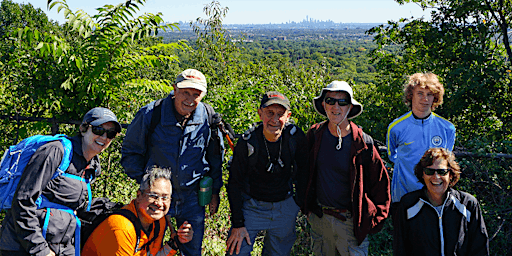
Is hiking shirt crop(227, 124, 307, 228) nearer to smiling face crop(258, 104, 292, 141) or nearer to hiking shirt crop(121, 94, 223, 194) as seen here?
smiling face crop(258, 104, 292, 141)

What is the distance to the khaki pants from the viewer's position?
303cm

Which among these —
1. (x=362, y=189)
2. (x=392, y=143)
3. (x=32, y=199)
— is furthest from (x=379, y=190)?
(x=32, y=199)

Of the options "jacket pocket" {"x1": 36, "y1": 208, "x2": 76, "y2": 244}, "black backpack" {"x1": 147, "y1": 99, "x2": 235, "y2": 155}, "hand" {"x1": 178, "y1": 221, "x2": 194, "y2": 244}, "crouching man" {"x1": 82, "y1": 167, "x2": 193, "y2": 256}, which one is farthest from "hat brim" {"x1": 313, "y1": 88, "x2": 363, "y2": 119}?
"jacket pocket" {"x1": 36, "y1": 208, "x2": 76, "y2": 244}

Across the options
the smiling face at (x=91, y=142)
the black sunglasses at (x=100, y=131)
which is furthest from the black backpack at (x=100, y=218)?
the black sunglasses at (x=100, y=131)

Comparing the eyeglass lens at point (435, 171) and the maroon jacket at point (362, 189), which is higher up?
the eyeglass lens at point (435, 171)

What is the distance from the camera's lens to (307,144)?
10.3ft

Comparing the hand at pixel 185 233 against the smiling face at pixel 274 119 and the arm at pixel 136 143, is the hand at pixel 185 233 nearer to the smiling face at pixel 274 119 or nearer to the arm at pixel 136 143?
the arm at pixel 136 143

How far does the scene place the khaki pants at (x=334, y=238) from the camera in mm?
3025

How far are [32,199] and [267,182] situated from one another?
1.79 meters

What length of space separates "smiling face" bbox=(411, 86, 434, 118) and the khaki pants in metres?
1.12

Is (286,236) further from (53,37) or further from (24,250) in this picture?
(53,37)

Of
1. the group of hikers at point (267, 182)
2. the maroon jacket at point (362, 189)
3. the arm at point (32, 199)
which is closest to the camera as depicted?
the arm at point (32, 199)

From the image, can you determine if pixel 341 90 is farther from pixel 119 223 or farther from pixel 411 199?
pixel 119 223

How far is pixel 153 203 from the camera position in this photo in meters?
2.66
